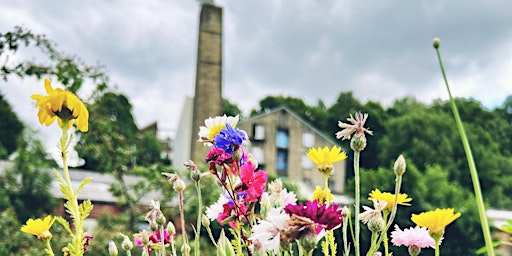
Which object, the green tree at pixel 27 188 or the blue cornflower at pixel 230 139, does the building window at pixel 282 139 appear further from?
the blue cornflower at pixel 230 139

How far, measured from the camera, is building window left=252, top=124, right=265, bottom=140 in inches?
754

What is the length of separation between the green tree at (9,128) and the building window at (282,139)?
9.20 meters

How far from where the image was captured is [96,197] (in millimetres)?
13070

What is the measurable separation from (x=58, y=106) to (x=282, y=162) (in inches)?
754

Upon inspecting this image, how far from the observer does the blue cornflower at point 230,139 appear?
0.88 m

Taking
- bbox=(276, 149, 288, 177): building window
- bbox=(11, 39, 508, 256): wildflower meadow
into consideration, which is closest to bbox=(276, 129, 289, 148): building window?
bbox=(276, 149, 288, 177): building window

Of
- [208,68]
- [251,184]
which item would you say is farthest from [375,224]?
[208,68]

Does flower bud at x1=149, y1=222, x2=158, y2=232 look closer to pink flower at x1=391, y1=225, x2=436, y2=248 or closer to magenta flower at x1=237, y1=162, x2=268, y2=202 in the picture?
magenta flower at x1=237, y1=162, x2=268, y2=202

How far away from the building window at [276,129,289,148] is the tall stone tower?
15.8 feet

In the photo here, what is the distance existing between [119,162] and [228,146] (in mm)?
6565

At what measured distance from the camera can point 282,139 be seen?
64.8ft

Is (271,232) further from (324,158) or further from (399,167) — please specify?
(324,158)

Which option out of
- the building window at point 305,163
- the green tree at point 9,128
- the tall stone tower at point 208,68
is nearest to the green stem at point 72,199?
the tall stone tower at point 208,68

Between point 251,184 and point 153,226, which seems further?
point 153,226
